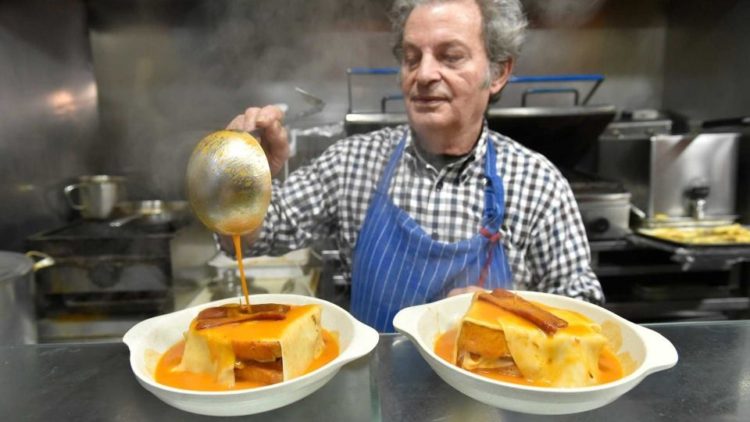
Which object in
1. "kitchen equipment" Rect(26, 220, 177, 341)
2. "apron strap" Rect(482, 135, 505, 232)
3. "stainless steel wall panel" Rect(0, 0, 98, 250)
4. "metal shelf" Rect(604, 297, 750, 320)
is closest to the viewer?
"apron strap" Rect(482, 135, 505, 232)

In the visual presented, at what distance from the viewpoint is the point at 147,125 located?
10.9ft

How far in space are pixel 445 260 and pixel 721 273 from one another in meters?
2.29

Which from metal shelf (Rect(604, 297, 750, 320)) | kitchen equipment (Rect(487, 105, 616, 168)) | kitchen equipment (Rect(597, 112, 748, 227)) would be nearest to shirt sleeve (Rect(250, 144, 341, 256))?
kitchen equipment (Rect(487, 105, 616, 168))

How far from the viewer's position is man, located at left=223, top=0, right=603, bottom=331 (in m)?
1.48

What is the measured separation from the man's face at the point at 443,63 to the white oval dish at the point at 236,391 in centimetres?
82

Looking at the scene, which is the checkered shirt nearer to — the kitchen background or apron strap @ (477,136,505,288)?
apron strap @ (477,136,505,288)

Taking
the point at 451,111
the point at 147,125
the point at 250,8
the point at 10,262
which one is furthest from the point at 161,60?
the point at 451,111

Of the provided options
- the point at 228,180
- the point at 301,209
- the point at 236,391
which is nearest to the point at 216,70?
the point at 301,209

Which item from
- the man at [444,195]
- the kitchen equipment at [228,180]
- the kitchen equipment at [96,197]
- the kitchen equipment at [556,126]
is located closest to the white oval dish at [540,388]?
the kitchen equipment at [228,180]

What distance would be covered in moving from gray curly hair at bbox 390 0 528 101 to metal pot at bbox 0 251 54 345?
1.39 metres

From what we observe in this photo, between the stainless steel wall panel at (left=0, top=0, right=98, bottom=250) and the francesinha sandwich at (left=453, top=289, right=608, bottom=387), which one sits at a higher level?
the stainless steel wall panel at (left=0, top=0, right=98, bottom=250)

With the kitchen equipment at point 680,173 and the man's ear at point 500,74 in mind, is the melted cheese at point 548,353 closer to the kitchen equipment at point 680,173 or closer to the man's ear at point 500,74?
the man's ear at point 500,74

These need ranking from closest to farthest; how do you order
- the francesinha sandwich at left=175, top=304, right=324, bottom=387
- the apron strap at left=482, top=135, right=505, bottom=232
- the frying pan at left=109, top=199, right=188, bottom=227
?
1. the francesinha sandwich at left=175, top=304, right=324, bottom=387
2. the apron strap at left=482, top=135, right=505, bottom=232
3. the frying pan at left=109, top=199, right=188, bottom=227

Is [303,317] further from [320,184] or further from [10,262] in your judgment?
[10,262]
